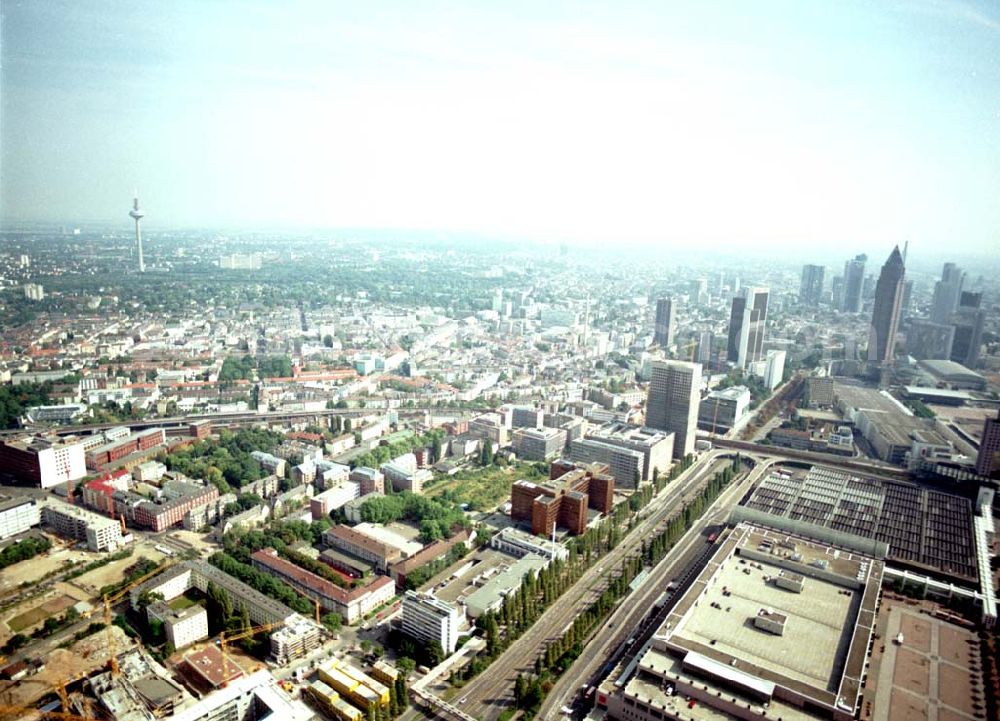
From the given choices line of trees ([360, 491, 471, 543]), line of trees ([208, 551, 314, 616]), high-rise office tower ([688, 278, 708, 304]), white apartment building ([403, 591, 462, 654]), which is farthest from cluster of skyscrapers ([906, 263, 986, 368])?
line of trees ([208, 551, 314, 616])

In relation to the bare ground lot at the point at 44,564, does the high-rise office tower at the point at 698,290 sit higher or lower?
higher

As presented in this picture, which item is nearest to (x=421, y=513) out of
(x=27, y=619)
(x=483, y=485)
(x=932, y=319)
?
(x=483, y=485)

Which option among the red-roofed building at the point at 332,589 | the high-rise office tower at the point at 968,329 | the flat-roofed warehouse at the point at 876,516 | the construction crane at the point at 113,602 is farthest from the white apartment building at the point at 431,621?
the high-rise office tower at the point at 968,329

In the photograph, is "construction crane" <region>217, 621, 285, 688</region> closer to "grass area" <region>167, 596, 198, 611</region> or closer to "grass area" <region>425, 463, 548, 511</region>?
"grass area" <region>167, 596, 198, 611</region>

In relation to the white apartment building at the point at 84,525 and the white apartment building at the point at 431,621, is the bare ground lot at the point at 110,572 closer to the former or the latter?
the white apartment building at the point at 84,525

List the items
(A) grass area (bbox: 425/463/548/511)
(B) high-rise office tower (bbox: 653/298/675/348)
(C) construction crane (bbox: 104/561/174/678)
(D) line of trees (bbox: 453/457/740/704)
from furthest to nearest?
(B) high-rise office tower (bbox: 653/298/675/348)
(A) grass area (bbox: 425/463/548/511)
(D) line of trees (bbox: 453/457/740/704)
(C) construction crane (bbox: 104/561/174/678)

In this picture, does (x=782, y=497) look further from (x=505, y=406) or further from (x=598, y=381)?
(x=598, y=381)

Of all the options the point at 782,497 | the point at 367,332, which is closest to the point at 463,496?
the point at 782,497
